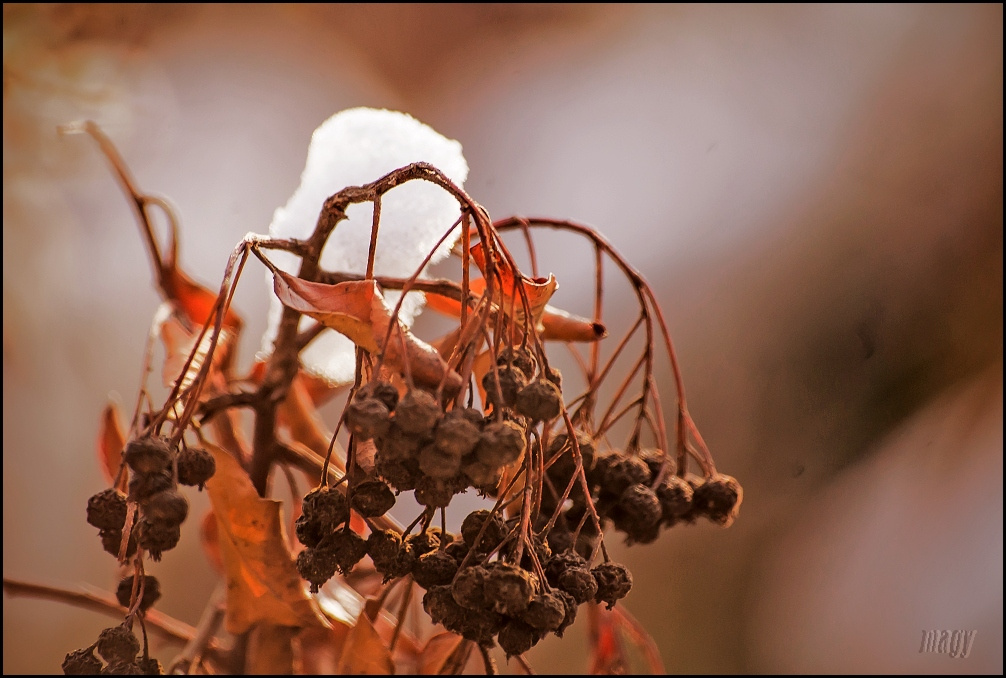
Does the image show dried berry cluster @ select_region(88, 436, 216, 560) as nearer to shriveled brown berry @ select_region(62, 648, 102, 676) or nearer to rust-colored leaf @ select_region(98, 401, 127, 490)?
shriveled brown berry @ select_region(62, 648, 102, 676)

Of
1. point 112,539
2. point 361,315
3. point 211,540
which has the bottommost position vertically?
point 211,540

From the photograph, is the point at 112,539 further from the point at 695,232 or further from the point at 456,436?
the point at 695,232

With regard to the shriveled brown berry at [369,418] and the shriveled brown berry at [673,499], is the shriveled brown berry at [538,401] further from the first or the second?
the shriveled brown berry at [673,499]

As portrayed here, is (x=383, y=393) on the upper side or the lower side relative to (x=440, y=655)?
upper

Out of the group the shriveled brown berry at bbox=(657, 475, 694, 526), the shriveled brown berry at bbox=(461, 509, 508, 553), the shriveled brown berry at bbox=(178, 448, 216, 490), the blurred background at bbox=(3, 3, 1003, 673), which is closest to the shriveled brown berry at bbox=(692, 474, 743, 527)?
the shriveled brown berry at bbox=(657, 475, 694, 526)

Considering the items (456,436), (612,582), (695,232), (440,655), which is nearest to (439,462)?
(456,436)

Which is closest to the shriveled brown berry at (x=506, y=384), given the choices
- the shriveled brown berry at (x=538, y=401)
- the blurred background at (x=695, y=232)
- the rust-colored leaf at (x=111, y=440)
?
the shriveled brown berry at (x=538, y=401)

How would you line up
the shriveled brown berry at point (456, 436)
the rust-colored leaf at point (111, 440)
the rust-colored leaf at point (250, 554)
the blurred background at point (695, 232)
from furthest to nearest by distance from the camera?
the blurred background at point (695, 232)
the rust-colored leaf at point (111, 440)
the rust-colored leaf at point (250, 554)
the shriveled brown berry at point (456, 436)
